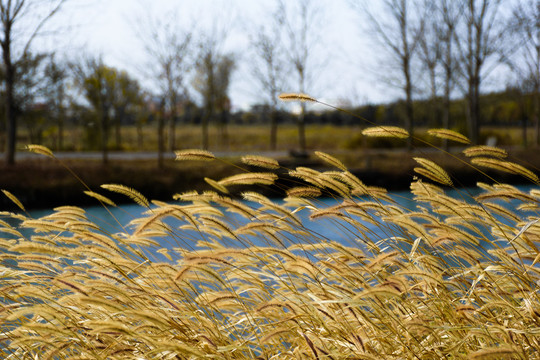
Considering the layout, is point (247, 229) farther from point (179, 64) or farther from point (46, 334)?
point (179, 64)

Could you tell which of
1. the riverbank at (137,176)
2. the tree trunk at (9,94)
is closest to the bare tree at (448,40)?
the riverbank at (137,176)

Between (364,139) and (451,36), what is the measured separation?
6.24 m

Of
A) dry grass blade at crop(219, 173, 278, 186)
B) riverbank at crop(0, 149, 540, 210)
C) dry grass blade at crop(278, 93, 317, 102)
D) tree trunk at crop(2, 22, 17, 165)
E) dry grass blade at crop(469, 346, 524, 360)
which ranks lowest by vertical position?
riverbank at crop(0, 149, 540, 210)

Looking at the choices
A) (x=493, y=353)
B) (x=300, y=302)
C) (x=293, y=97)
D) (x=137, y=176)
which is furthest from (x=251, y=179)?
(x=137, y=176)

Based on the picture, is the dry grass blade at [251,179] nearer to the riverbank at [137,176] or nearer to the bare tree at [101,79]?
the riverbank at [137,176]

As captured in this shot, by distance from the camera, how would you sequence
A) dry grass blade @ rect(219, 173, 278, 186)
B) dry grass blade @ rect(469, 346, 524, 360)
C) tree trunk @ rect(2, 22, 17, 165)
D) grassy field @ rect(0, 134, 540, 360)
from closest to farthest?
dry grass blade @ rect(469, 346, 524, 360)
grassy field @ rect(0, 134, 540, 360)
dry grass blade @ rect(219, 173, 278, 186)
tree trunk @ rect(2, 22, 17, 165)

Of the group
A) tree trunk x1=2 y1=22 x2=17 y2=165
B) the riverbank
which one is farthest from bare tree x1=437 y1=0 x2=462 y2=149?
tree trunk x1=2 y1=22 x2=17 y2=165

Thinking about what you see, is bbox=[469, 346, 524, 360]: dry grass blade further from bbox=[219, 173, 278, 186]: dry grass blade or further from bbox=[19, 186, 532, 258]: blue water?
bbox=[219, 173, 278, 186]: dry grass blade

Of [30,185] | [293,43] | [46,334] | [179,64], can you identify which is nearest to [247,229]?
[46,334]

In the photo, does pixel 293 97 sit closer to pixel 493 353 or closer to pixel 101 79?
pixel 493 353

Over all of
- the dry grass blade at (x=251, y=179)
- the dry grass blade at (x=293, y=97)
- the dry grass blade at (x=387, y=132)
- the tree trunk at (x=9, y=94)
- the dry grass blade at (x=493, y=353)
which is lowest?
the dry grass blade at (x=493, y=353)

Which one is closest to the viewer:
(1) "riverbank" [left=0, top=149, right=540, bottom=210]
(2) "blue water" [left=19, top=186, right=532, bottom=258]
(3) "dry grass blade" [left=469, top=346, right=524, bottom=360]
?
(3) "dry grass blade" [left=469, top=346, right=524, bottom=360]

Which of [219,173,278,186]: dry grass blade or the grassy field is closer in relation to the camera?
the grassy field

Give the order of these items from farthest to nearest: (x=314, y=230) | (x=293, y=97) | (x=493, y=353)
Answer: (x=314, y=230), (x=293, y=97), (x=493, y=353)
